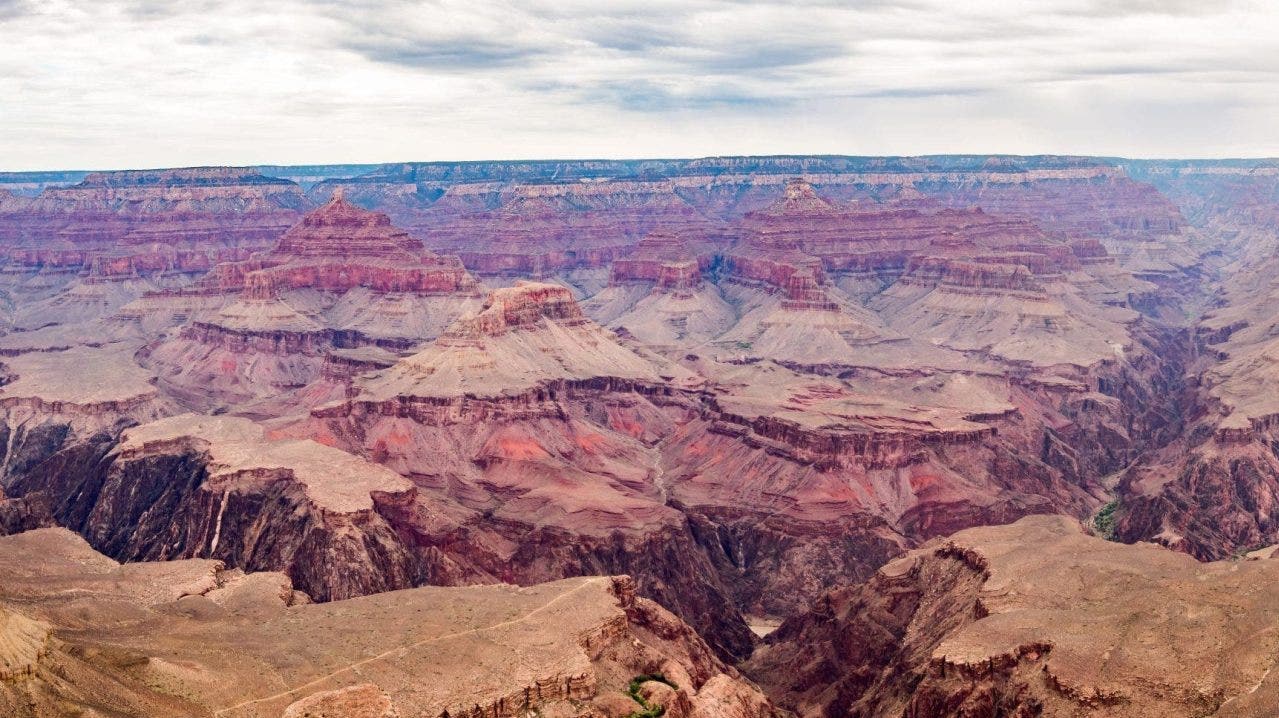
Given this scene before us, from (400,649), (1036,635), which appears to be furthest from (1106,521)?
(400,649)

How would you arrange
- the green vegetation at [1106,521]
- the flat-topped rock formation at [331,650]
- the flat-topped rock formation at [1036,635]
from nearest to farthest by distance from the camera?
1. the flat-topped rock formation at [331,650]
2. the flat-topped rock formation at [1036,635]
3. the green vegetation at [1106,521]

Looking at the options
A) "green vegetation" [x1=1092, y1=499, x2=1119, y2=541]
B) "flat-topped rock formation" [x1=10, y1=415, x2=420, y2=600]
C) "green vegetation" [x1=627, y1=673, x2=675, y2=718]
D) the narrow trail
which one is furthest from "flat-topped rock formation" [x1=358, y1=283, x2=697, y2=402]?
"green vegetation" [x1=627, y1=673, x2=675, y2=718]

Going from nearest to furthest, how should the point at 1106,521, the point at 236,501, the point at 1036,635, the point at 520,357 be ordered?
the point at 1036,635, the point at 236,501, the point at 1106,521, the point at 520,357

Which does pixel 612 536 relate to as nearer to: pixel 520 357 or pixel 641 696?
pixel 641 696

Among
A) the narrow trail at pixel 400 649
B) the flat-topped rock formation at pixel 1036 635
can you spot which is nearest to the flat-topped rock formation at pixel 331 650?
the narrow trail at pixel 400 649

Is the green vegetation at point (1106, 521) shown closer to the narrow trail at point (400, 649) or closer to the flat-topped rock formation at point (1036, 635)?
the flat-topped rock formation at point (1036, 635)

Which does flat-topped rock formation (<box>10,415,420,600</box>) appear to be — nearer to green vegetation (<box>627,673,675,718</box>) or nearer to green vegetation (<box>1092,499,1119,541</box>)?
green vegetation (<box>627,673,675,718</box>)

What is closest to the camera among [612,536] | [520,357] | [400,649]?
[400,649]
